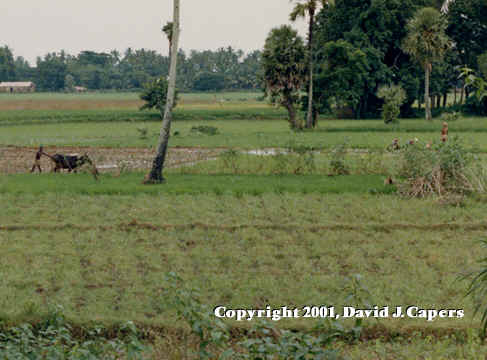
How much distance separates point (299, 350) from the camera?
541 cm

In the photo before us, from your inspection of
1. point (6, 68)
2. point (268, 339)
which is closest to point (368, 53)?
point (268, 339)

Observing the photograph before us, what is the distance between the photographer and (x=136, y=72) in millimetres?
126938

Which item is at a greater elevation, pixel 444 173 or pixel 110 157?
pixel 444 173

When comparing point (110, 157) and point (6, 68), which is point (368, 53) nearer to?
point (110, 157)

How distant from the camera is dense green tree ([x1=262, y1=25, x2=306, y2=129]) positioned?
153ft

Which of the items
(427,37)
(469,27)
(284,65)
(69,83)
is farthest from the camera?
(69,83)

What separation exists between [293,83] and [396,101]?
34.6 feet

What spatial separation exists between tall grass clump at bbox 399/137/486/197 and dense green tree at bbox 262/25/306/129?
2989 centimetres

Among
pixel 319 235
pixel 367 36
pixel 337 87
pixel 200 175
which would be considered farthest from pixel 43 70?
pixel 319 235

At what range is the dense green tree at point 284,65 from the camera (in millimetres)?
46688

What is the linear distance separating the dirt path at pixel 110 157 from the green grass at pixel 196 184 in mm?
2310

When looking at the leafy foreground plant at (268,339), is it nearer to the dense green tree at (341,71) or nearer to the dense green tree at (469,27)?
the dense green tree at (341,71)

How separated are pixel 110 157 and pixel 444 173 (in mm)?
16317

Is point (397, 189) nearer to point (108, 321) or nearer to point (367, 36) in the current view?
point (108, 321)
